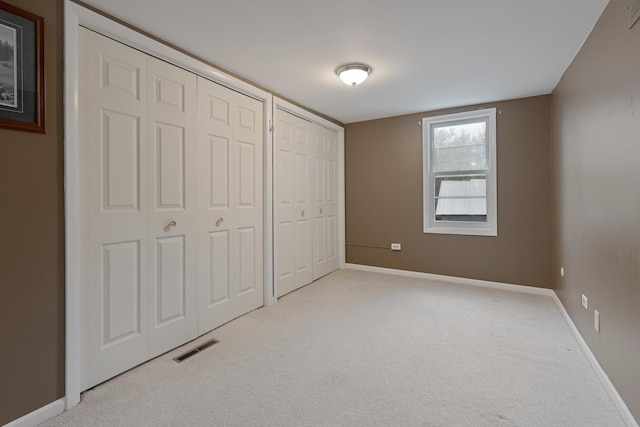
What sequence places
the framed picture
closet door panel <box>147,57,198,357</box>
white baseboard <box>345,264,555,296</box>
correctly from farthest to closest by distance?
white baseboard <box>345,264,555,296</box> → closet door panel <box>147,57,198,357</box> → the framed picture

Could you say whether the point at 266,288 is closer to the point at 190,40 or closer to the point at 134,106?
the point at 134,106

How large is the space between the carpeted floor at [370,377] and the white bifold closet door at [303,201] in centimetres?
83

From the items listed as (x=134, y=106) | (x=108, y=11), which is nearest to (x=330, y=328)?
(x=134, y=106)

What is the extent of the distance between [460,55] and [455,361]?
2.44 metres

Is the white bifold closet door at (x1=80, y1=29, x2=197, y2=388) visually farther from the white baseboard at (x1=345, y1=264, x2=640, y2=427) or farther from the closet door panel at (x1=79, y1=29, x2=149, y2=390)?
the white baseboard at (x1=345, y1=264, x2=640, y2=427)

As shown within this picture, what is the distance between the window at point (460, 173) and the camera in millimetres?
3904

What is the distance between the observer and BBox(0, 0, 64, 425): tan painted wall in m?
1.48

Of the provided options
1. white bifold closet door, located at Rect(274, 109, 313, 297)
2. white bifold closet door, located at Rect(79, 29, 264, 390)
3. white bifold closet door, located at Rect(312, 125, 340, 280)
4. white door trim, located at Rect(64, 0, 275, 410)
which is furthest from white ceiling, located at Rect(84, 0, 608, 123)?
white bifold closet door, located at Rect(312, 125, 340, 280)

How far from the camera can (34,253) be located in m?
1.58

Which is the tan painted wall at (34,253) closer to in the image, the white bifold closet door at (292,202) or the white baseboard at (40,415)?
the white baseboard at (40,415)

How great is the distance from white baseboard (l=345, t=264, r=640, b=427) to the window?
0.65 metres

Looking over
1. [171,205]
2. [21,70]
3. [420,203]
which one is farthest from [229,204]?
[420,203]

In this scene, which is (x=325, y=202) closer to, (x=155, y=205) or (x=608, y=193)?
(x=155, y=205)

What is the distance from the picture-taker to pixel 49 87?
1.64 meters
